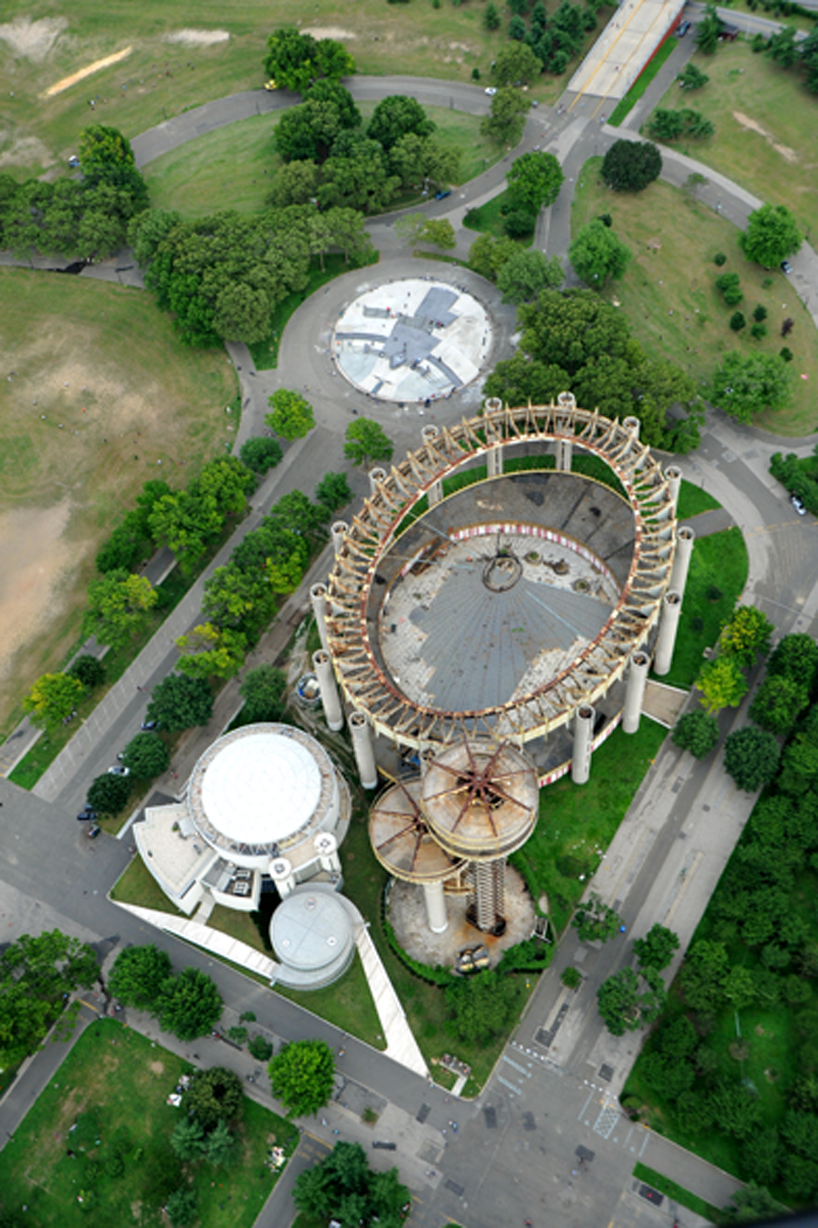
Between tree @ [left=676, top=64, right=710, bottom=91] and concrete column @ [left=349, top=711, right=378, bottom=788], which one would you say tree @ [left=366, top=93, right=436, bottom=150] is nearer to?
tree @ [left=676, top=64, right=710, bottom=91]

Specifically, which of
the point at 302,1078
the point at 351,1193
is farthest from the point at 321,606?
the point at 351,1193

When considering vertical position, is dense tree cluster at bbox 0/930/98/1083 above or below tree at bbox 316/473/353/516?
below

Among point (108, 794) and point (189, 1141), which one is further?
point (108, 794)

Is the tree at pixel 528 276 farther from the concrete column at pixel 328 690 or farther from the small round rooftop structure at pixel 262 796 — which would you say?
the small round rooftop structure at pixel 262 796

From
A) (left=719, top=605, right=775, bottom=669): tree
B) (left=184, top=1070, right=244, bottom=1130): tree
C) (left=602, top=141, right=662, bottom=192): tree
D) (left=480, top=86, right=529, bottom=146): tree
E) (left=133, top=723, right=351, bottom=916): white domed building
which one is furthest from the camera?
(left=480, top=86, right=529, bottom=146): tree

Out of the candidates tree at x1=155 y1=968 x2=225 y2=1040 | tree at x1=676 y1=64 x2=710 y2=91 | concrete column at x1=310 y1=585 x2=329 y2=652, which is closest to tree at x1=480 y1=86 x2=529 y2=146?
tree at x1=676 y1=64 x2=710 y2=91

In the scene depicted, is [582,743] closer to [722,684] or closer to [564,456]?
[722,684]

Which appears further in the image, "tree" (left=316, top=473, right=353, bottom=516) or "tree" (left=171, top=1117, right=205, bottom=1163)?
"tree" (left=316, top=473, right=353, bottom=516)

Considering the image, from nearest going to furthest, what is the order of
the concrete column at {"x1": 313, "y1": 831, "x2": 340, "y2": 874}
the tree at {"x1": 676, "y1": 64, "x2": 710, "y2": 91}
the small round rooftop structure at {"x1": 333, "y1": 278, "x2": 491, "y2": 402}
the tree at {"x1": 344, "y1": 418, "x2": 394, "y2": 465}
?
1. the concrete column at {"x1": 313, "y1": 831, "x2": 340, "y2": 874}
2. the tree at {"x1": 344, "y1": 418, "x2": 394, "y2": 465}
3. the small round rooftop structure at {"x1": 333, "y1": 278, "x2": 491, "y2": 402}
4. the tree at {"x1": 676, "y1": 64, "x2": 710, "y2": 91}
